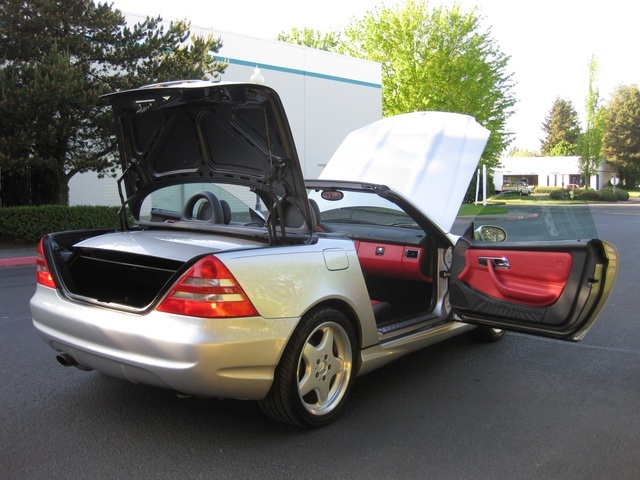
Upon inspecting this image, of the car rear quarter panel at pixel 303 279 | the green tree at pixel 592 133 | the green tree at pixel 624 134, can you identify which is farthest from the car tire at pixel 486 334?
the green tree at pixel 624 134

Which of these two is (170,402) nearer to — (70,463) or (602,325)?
(70,463)

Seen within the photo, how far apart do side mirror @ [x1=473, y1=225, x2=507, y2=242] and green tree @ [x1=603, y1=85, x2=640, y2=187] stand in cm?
7305

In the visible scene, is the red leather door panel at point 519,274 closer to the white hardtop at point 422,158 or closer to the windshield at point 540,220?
the windshield at point 540,220

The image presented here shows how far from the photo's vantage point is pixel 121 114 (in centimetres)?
406

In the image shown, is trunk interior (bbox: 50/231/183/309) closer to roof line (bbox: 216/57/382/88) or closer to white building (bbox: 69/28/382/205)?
roof line (bbox: 216/57/382/88)

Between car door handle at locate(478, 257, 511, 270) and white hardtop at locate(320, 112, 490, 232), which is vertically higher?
Answer: white hardtop at locate(320, 112, 490, 232)

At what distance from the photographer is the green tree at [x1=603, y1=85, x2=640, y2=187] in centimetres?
6812

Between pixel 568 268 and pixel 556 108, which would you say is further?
pixel 556 108

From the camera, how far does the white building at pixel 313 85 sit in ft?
73.9

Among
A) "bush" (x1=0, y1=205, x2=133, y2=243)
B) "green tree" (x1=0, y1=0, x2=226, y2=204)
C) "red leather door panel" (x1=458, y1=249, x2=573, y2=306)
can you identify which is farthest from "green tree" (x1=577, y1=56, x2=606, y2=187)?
"red leather door panel" (x1=458, y1=249, x2=573, y2=306)

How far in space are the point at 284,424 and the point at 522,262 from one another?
1.89m

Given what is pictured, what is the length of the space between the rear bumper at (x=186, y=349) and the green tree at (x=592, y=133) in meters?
48.2

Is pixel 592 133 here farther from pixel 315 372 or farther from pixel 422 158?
pixel 315 372

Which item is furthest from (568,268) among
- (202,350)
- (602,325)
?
(602,325)
